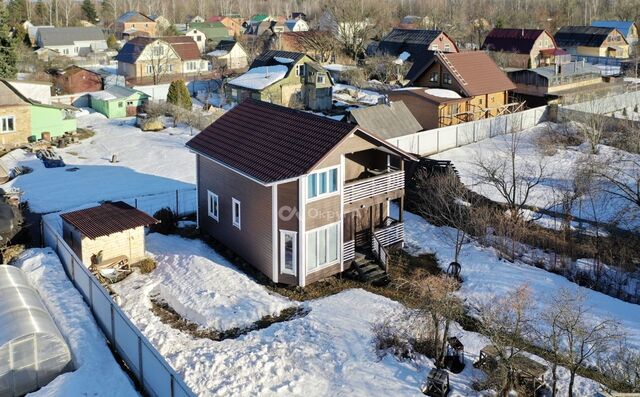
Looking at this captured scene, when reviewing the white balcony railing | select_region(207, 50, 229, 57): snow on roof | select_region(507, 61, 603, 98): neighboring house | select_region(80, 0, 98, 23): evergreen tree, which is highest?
select_region(80, 0, 98, 23): evergreen tree

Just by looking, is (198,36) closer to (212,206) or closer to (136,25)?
(136,25)

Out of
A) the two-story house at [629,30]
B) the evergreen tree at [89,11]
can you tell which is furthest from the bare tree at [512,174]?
the evergreen tree at [89,11]

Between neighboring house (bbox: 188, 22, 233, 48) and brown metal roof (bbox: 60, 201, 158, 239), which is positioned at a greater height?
neighboring house (bbox: 188, 22, 233, 48)

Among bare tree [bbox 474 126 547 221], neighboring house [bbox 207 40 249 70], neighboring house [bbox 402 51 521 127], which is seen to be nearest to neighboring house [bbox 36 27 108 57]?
neighboring house [bbox 207 40 249 70]

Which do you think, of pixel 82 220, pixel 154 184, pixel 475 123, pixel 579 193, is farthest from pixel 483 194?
pixel 82 220

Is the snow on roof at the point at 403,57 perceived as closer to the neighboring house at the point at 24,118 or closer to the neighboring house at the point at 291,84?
the neighboring house at the point at 291,84

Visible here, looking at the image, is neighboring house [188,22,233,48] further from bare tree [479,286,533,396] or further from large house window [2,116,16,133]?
bare tree [479,286,533,396]

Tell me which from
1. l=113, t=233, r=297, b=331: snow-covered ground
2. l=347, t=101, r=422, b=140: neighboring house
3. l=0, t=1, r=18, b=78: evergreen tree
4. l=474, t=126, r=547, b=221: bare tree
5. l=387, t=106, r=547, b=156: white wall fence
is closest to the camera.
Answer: l=113, t=233, r=297, b=331: snow-covered ground

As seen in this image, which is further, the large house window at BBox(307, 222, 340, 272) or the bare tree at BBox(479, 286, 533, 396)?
the large house window at BBox(307, 222, 340, 272)
